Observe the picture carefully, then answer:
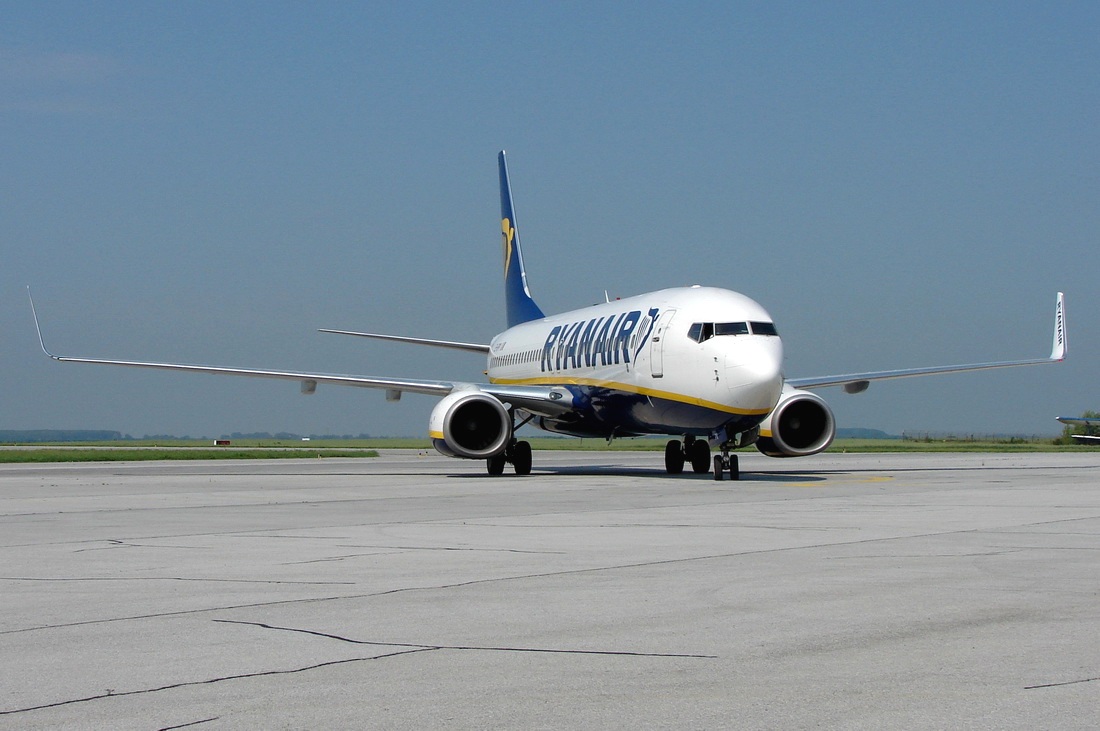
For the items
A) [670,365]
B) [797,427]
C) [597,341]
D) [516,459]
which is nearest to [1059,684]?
[670,365]

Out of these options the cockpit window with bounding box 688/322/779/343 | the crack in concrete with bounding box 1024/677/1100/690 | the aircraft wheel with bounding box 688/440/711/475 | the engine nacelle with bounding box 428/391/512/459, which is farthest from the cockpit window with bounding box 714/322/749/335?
the crack in concrete with bounding box 1024/677/1100/690

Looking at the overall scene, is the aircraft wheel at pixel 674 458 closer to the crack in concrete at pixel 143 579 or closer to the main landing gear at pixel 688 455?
the main landing gear at pixel 688 455

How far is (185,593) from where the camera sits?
8930 millimetres

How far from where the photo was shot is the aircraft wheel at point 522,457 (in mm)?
30636

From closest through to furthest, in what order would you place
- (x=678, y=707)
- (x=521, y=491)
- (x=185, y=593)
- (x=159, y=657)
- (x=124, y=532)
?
(x=678, y=707)
(x=159, y=657)
(x=185, y=593)
(x=124, y=532)
(x=521, y=491)

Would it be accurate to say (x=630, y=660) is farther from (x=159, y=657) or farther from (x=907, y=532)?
(x=907, y=532)

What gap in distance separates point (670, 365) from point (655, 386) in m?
0.75

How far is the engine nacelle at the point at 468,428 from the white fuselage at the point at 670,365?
7.21ft

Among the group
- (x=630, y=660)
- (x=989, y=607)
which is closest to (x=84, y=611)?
(x=630, y=660)

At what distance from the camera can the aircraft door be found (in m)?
26.2

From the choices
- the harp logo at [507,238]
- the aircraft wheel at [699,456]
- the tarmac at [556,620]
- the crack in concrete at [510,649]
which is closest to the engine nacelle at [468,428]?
the aircraft wheel at [699,456]

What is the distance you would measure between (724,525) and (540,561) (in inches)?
163

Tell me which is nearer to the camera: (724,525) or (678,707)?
(678,707)

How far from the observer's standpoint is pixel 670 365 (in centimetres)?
2583
